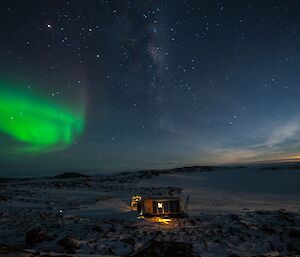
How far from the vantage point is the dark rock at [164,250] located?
13.2 metres

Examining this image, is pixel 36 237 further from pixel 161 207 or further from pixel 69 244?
pixel 161 207

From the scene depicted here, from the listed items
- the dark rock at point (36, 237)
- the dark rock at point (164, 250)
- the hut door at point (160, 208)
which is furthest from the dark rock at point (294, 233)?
the dark rock at point (36, 237)

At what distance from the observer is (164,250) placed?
13.5 m

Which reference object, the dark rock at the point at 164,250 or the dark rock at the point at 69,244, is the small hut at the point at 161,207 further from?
the dark rock at the point at 164,250

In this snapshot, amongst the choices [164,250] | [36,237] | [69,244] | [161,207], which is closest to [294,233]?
[164,250]

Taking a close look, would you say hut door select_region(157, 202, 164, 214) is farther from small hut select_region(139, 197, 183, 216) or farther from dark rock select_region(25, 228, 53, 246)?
dark rock select_region(25, 228, 53, 246)

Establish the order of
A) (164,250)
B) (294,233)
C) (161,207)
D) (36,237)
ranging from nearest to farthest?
(164,250) → (36,237) → (294,233) → (161,207)

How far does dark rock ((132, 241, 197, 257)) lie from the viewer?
13163 millimetres

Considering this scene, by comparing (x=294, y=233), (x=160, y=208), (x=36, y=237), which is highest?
(x=160, y=208)

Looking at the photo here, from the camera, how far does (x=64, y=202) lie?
35.3 metres

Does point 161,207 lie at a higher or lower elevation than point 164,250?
higher

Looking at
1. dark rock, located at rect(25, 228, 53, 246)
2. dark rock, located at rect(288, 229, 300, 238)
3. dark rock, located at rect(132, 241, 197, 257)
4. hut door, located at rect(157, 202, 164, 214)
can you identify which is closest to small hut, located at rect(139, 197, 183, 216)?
hut door, located at rect(157, 202, 164, 214)

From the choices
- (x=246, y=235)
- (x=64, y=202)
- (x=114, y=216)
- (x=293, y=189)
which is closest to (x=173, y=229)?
(x=246, y=235)

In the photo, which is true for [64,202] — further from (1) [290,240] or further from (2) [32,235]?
(1) [290,240]
